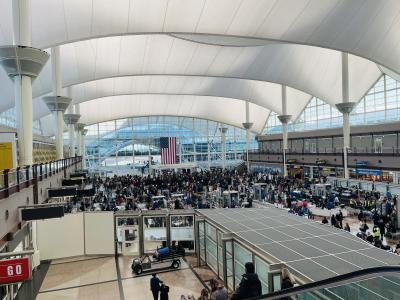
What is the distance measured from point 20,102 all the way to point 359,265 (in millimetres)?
9992

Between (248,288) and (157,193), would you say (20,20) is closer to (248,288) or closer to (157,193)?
(248,288)

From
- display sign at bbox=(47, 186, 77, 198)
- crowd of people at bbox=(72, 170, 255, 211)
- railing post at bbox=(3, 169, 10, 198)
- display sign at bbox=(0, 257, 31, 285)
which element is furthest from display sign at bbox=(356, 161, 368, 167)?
display sign at bbox=(0, 257, 31, 285)

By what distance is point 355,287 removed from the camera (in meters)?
3.95

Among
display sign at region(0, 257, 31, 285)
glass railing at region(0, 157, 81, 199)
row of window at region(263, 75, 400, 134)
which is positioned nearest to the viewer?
display sign at region(0, 257, 31, 285)

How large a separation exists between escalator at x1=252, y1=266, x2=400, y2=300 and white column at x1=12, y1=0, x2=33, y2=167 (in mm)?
9617

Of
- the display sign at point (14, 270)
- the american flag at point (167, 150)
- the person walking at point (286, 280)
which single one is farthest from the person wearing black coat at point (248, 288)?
the american flag at point (167, 150)

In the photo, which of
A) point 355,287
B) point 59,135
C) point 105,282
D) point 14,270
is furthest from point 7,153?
point 59,135

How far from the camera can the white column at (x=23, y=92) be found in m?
10.7

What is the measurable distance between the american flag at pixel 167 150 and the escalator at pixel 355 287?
30293 mm

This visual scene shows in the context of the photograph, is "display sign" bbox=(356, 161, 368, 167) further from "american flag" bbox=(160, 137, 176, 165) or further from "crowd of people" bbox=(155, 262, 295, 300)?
"crowd of people" bbox=(155, 262, 295, 300)

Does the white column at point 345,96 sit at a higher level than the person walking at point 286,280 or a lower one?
higher

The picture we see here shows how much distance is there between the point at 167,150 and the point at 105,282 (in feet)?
76.4

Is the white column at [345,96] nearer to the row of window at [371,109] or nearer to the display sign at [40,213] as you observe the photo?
the row of window at [371,109]

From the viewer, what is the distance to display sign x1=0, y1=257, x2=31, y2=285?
18.8ft
